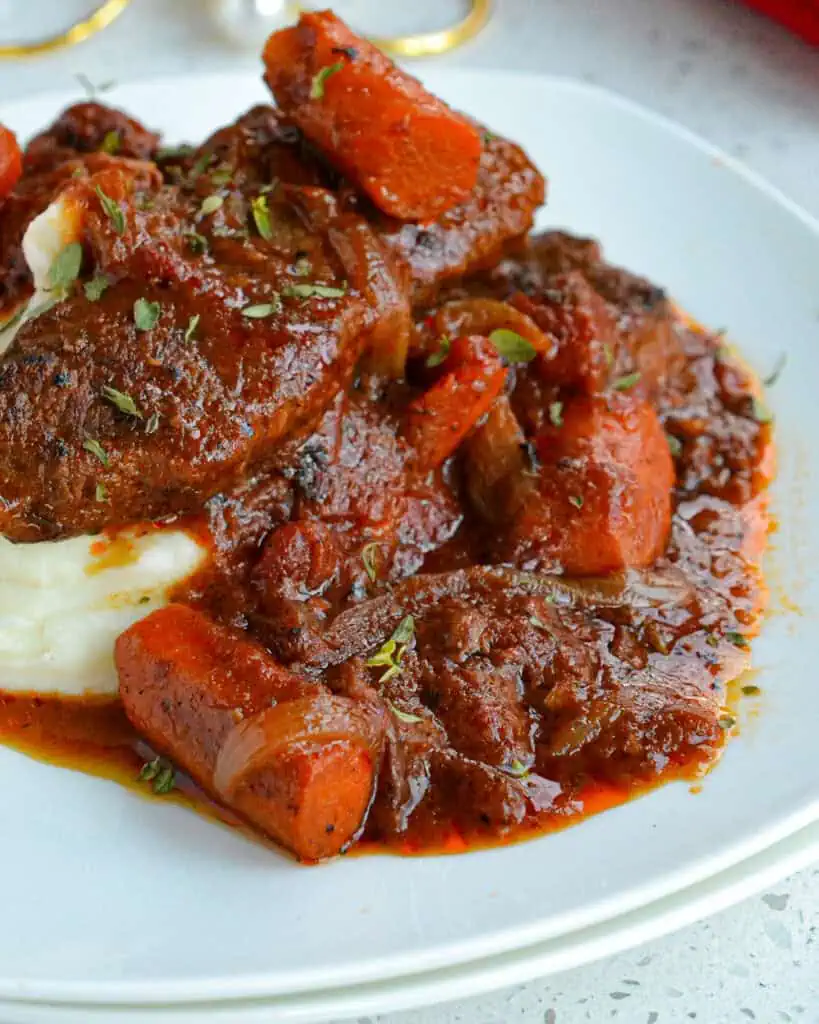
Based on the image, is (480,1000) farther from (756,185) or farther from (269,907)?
(756,185)

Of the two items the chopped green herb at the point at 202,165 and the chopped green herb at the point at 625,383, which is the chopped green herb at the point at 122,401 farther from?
the chopped green herb at the point at 625,383

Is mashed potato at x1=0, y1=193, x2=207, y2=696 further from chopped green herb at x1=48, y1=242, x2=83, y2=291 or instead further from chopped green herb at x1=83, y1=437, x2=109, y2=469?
chopped green herb at x1=83, y1=437, x2=109, y2=469

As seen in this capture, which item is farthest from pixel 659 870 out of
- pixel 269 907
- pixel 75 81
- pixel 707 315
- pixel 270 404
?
pixel 75 81

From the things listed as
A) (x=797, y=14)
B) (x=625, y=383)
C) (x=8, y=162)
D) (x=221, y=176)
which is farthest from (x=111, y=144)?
(x=797, y=14)

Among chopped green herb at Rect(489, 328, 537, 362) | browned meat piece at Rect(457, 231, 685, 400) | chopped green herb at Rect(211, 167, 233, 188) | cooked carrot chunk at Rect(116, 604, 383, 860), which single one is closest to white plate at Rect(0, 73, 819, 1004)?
cooked carrot chunk at Rect(116, 604, 383, 860)

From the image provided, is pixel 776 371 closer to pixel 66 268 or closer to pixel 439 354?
pixel 439 354

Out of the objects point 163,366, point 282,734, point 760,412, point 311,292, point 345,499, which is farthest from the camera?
point 760,412
